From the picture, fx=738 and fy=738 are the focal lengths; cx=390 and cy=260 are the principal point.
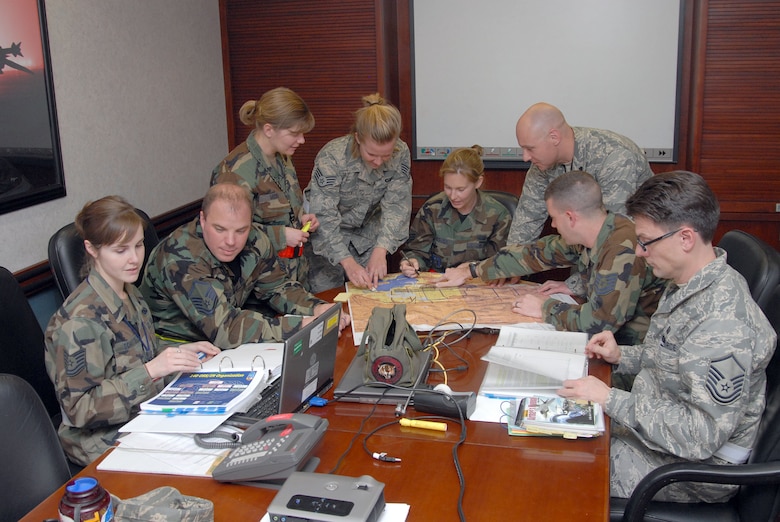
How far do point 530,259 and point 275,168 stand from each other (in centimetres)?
110

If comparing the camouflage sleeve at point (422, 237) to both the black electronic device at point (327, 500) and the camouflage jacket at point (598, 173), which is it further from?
the black electronic device at point (327, 500)

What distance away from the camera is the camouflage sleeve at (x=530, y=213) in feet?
10.3

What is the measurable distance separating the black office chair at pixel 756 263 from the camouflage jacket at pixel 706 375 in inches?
13.6

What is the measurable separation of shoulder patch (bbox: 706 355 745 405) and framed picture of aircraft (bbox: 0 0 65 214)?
2.34 meters

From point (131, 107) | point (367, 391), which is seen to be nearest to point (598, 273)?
point (367, 391)

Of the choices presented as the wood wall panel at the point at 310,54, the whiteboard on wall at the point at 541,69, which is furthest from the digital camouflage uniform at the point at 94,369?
the whiteboard on wall at the point at 541,69

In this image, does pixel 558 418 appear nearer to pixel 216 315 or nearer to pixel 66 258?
pixel 216 315

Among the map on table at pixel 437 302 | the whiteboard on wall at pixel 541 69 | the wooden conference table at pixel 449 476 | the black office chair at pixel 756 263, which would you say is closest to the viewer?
the wooden conference table at pixel 449 476

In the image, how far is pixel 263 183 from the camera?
2973mm

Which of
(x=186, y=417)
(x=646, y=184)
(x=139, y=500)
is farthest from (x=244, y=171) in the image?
(x=139, y=500)

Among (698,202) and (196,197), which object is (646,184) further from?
(196,197)

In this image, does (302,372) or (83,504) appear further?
(302,372)

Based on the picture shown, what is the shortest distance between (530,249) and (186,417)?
1.57 meters

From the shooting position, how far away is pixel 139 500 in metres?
1.31
